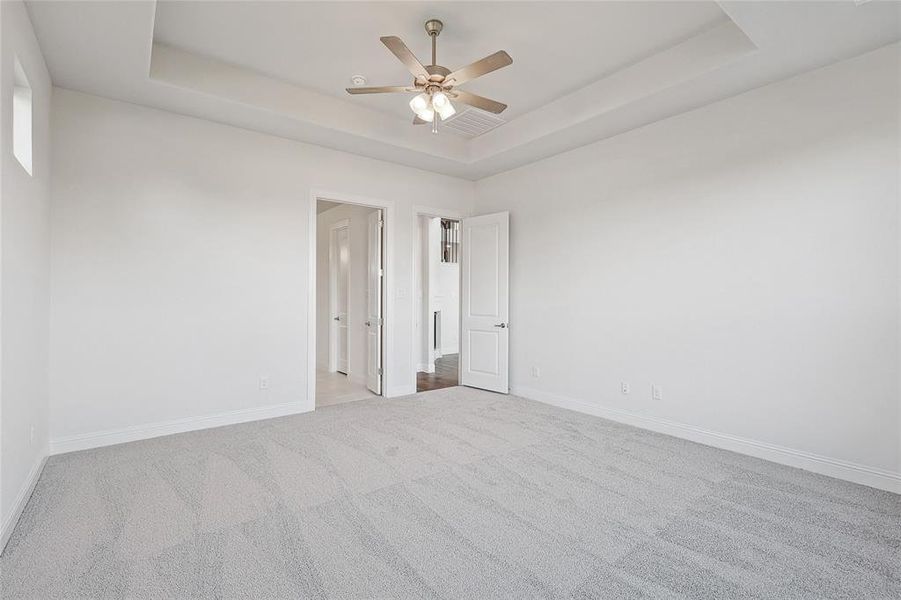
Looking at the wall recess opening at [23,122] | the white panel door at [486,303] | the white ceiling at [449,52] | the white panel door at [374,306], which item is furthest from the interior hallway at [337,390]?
the wall recess opening at [23,122]

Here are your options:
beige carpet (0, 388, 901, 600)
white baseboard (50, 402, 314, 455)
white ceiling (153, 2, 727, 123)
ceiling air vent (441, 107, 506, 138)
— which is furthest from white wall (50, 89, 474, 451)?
ceiling air vent (441, 107, 506, 138)

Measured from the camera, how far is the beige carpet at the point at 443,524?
183cm

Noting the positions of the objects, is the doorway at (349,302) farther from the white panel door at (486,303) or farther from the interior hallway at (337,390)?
the white panel door at (486,303)

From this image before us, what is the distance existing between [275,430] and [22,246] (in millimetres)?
2205

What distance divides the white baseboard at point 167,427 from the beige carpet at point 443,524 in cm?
12

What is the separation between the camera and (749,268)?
10.8ft

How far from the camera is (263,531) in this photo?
7.24ft

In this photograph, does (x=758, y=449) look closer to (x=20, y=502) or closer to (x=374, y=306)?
(x=374, y=306)

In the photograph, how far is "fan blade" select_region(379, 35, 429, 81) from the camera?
237 cm

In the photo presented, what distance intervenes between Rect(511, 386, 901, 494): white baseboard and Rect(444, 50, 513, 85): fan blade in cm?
319

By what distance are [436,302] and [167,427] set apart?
5234 mm

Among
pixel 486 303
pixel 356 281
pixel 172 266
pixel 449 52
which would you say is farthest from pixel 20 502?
pixel 486 303

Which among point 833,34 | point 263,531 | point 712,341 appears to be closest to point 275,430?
point 263,531

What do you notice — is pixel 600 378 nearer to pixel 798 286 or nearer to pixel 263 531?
pixel 798 286
